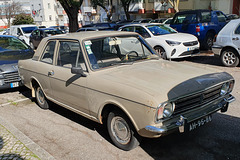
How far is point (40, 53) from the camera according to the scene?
563 centimetres

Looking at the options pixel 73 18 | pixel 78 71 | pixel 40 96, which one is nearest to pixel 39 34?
pixel 73 18

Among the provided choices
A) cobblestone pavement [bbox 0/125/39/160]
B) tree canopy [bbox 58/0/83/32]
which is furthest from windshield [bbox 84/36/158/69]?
tree canopy [bbox 58/0/83/32]

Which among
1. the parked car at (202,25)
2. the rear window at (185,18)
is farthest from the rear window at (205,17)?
the rear window at (185,18)

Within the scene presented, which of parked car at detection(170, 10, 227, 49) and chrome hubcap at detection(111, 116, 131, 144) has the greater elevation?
parked car at detection(170, 10, 227, 49)

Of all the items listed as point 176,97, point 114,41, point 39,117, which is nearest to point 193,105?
point 176,97

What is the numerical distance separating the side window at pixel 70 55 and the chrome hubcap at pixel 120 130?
108cm

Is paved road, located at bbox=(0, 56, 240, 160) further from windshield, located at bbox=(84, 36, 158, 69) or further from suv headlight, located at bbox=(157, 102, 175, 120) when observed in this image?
windshield, located at bbox=(84, 36, 158, 69)

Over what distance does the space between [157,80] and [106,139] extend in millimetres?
1486

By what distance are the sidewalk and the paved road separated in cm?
21

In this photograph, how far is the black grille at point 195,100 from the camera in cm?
339

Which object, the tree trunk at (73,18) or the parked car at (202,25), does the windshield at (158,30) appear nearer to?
the parked car at (202,25)

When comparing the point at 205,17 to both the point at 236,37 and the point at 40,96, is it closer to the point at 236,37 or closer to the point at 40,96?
the point at 236,37

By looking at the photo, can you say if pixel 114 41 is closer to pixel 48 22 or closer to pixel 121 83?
pixel 121 83

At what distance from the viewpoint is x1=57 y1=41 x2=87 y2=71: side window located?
176 inches
